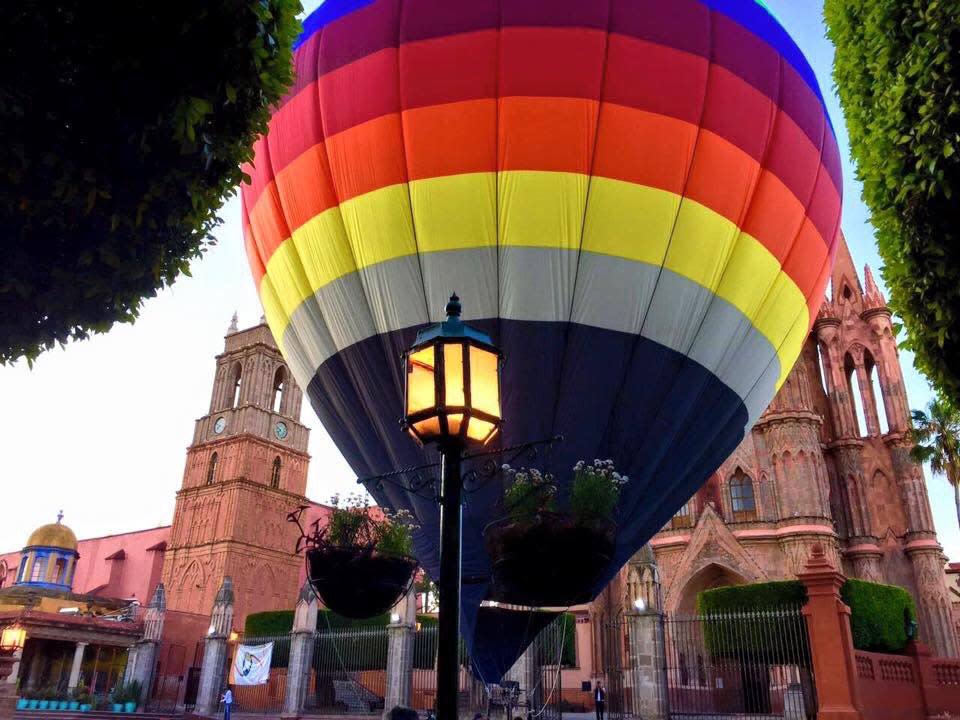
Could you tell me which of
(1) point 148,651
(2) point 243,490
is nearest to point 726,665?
(1) point 148,651

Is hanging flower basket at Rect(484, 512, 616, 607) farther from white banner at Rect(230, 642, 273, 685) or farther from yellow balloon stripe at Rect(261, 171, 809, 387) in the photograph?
white banner at Rect(230, 642, 273, 685)

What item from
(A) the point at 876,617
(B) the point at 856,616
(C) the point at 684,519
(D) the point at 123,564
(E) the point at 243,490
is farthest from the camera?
(D) the point at 123,564

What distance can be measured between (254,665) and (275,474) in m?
32.0

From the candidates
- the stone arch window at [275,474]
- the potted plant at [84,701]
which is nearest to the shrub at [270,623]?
the potted plant at [84,701]

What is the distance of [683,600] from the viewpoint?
31.3 m

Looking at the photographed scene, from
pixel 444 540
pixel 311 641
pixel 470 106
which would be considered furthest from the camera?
pixel 311 641

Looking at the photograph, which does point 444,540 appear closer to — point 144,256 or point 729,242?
point 144,256

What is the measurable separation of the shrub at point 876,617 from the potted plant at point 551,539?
15.7 meters

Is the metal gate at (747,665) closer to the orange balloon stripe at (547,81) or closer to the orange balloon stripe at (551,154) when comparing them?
the orange balloon stripe at (551,154)

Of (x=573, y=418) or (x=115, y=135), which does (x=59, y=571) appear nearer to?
(x=573, y=418)

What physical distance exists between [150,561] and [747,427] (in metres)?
60.9

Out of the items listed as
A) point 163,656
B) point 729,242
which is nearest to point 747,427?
point 729,242

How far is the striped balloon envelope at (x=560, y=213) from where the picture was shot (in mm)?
10656

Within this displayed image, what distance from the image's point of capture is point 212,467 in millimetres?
56125
